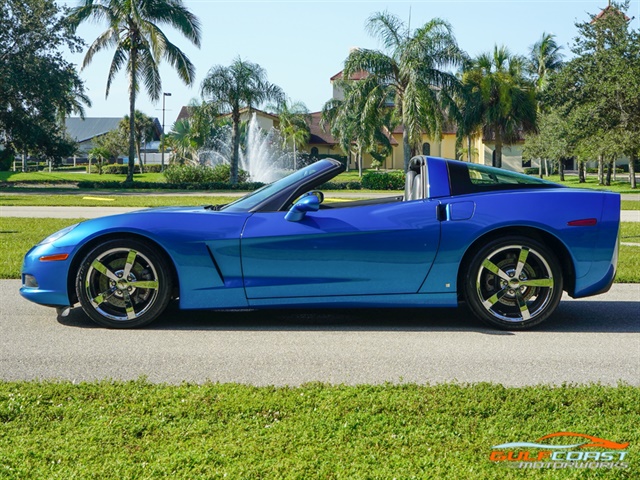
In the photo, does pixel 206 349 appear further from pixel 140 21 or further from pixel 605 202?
pixel 140 21

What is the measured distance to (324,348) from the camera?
524cm

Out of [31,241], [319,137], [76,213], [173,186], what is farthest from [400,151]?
[31,241]

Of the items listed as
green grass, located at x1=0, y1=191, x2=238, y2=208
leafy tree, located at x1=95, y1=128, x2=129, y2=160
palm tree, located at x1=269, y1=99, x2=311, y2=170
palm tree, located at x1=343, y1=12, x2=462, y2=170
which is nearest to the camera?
green grass, located at x1=0, y1=191, x2=238, y2=208

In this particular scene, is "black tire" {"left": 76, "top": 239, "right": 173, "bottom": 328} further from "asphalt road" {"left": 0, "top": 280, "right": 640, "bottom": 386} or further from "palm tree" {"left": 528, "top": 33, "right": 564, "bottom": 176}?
"palm tree" {"left": 528, "top": 33, "right": 564, "bottom": 176}

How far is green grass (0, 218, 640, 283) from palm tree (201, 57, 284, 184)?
1013 inches

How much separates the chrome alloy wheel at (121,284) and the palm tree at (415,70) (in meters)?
28.9

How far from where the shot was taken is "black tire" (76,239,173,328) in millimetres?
5691

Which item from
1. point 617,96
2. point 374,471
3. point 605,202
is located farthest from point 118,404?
point 617,96

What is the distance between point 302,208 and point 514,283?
1637 millimetres

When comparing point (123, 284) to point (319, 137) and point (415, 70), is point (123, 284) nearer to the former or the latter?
point (415, 70)

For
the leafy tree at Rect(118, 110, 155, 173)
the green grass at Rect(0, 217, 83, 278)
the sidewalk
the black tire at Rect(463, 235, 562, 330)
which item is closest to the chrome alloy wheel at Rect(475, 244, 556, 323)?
the black tire at Rect(463, 235, 562, 330)

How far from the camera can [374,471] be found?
2986 millimetres

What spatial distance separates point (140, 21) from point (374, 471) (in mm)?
37599

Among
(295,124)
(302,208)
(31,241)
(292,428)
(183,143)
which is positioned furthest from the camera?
(295,124)
